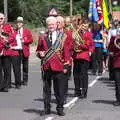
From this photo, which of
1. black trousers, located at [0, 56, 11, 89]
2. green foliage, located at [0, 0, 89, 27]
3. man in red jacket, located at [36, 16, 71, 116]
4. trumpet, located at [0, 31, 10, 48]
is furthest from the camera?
green foliage, located at [0, 0, 89, 27]

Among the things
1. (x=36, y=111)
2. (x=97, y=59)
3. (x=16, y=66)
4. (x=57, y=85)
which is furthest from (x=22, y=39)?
(x=97, y=59)

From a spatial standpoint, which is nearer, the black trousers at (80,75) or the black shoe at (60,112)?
the black shoe at (60,112)

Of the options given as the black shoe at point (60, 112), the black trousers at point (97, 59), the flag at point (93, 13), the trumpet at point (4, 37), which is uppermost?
the flag at point (93, 13)

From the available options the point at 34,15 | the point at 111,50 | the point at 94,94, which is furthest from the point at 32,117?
the point at 34,15

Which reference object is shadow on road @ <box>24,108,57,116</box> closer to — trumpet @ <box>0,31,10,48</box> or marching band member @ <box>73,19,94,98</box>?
marching band member @ <box>73,19,94,98</box>

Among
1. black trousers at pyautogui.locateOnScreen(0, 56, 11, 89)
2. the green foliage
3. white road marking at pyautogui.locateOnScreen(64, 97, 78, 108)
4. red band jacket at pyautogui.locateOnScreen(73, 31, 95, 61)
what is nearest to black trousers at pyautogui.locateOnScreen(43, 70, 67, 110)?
white road marking at pyautogui.locateOnScreen(64, 97, 78, 108)

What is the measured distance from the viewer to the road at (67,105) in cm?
1140

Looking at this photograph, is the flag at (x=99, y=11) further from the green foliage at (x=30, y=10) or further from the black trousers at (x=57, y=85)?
the green foliage at (x=30, y=10)

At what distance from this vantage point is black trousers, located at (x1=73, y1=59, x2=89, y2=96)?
14047 millimetres

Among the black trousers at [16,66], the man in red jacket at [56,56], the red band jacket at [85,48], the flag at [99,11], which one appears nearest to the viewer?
the man in red jacket at [56,56]

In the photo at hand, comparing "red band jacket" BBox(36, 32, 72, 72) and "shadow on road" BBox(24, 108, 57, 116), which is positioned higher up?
"red band jacket" BBox(36, 32, 72, 72)

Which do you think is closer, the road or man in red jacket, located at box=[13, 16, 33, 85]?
the road

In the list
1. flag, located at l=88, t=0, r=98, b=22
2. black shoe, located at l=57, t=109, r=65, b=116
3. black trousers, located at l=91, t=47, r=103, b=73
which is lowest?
black shoe, located at l=57, t=109, r=65, b=116

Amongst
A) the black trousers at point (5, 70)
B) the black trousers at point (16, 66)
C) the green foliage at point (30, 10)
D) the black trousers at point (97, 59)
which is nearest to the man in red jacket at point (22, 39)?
the black trousers at point (16, 66)
